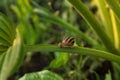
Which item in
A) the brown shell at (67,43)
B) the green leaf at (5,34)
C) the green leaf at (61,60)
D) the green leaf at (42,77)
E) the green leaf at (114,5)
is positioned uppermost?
the green leaf at (114,5)

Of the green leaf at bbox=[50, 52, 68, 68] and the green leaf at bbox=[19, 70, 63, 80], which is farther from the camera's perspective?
the green leaf at bbox=[50, 52, 68, 68]

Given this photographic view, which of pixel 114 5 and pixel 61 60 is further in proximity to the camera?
pixel 61 60

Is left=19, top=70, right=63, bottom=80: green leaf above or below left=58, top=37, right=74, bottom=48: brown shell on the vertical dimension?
below

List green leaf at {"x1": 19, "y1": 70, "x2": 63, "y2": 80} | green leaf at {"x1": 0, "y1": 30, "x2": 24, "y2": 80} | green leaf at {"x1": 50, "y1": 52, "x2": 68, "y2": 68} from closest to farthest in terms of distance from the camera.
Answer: green leaf at {"x1": 0, "y1": 30, "x2": 24, "y2": 80} < green leaf at {"x1": 19, "y1": 70, "x2": 63, "y2": 80} < green leaf at {"x1": 50, "y1": 52, "x2": 68, "y2": 68}

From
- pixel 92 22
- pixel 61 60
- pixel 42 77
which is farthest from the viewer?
pixel 61 60

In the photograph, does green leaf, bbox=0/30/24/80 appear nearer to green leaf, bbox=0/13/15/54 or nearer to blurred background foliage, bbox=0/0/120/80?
green leaf, bbox=0/13/15/54

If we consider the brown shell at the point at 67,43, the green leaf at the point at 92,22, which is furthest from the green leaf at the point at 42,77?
the green leaf at the point at 92,22

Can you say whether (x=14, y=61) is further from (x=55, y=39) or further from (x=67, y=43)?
(x=55, y=39)

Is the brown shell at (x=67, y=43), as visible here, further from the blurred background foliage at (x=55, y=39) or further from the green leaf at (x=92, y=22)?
the blurred background foliage at (x=55, y=39)

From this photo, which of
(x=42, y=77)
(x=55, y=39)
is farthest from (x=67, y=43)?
(x=55, y=39)

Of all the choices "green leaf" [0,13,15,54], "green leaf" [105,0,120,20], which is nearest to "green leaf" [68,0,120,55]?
"green leaf" [105,0,120,20]
